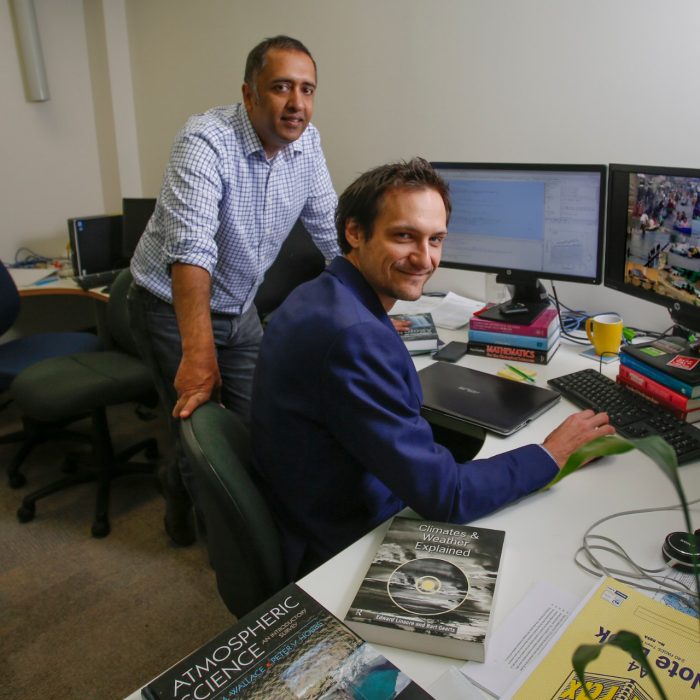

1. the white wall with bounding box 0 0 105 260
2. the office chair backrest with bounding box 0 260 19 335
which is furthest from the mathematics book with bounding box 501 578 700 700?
the white wall with bounding box 0 0 105 260

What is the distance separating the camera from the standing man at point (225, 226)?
1799 mm

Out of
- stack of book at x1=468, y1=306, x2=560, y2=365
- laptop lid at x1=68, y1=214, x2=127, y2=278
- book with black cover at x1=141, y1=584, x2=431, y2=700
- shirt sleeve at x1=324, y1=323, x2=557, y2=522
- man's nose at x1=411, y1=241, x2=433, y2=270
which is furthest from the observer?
laptop lid at x1=68, y1=214, x2=127, y2=278

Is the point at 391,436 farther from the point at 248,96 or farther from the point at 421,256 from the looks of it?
the point at 248,96

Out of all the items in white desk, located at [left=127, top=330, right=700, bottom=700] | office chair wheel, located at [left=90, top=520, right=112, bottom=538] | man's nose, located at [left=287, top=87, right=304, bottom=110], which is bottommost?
office chair wheel, located at [left=90, top=520, right=112, bottom=538]

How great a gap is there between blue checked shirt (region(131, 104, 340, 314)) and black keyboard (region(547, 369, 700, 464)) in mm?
990

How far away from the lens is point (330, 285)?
3.92 ft

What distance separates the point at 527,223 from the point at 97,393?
158 cm

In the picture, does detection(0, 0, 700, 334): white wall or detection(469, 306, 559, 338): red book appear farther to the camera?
detection(0, 0, 700, 334): white wall

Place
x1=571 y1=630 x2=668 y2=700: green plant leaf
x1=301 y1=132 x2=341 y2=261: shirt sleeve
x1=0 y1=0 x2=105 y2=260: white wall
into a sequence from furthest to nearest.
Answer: x1=0 y1=0 x2=105 y2=260: white wall < x1=301 y1=132 x2=341 y2=261: shirt sleeve < x1=571 y1=630 x2=668 y2=700: green plant leaf

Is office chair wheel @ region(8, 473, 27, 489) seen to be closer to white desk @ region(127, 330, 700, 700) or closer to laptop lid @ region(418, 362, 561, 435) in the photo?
laptop lid @ region(418, 362, 561, 435)

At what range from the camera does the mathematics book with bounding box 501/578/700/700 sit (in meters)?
0.77

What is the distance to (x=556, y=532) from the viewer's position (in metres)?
1.08

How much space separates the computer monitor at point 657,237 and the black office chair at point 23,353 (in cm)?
218

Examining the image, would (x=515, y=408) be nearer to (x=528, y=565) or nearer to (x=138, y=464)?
(x=528, y=565)
